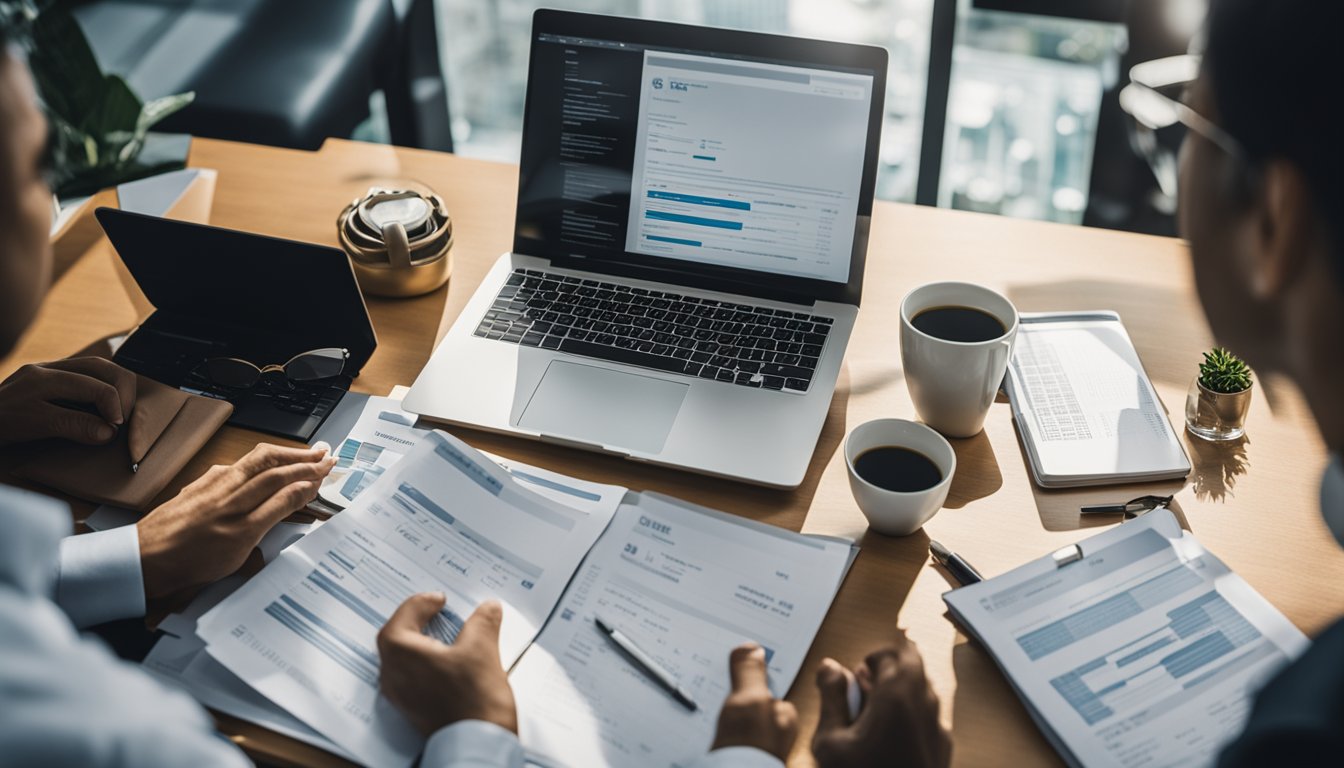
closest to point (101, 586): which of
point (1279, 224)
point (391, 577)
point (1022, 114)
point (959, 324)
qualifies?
point (391, 577)

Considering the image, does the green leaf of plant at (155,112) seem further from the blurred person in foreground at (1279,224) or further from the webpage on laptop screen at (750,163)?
the blurred person in foreground at (1279,224)

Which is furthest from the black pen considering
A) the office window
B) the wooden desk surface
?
the office window

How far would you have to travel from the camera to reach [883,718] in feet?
2.70

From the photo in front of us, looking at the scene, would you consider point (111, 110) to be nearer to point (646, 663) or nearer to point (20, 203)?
point (20, 203)

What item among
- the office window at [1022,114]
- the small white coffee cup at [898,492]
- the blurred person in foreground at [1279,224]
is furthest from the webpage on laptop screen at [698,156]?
the office window at [1022,114]

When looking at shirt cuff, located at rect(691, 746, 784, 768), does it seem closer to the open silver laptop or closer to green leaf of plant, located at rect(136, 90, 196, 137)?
the open silver laptop

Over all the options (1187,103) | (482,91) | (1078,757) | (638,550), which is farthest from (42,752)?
(482,91)

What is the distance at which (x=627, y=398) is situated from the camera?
3.80ft

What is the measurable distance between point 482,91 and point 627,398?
2.32 m

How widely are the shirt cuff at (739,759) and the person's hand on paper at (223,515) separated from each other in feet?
1.56

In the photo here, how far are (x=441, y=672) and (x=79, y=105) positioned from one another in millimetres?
1156

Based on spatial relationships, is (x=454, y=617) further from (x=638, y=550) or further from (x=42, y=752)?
(x=42, y=752)

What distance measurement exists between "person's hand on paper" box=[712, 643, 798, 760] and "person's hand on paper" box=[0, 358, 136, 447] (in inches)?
28.4

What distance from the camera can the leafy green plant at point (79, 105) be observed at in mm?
1532
